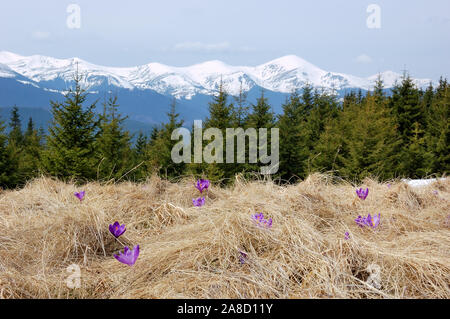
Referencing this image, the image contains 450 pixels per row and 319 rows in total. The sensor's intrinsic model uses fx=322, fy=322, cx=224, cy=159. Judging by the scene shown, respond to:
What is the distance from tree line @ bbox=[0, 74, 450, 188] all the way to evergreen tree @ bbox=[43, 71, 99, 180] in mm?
34

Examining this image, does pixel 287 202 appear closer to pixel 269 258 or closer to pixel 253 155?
pixel 269 258

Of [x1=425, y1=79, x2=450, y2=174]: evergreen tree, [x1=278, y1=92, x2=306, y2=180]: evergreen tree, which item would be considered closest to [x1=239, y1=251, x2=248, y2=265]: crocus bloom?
[x1=278, y1=92, x2=306, y2=180]: evergreen tree

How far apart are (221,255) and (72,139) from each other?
41.6 ft

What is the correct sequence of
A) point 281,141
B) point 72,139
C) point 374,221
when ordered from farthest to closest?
point 281,141
point 72,139
point 374,221

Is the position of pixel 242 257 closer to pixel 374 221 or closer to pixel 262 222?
pixel 262 222

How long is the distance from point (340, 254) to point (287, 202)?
1.04 metres

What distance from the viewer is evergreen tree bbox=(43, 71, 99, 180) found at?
11.7 m

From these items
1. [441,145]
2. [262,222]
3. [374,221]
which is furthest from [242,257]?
[441,145]

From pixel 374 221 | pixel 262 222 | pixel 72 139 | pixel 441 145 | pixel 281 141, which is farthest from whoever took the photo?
pixel 441 145

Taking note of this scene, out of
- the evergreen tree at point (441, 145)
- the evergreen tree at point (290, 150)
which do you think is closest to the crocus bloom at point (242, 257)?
the evergreen tree at point (290, 150)

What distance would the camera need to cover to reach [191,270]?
55.6 inches

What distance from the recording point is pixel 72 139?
12656mm

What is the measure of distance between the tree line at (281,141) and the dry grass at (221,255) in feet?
23.9
